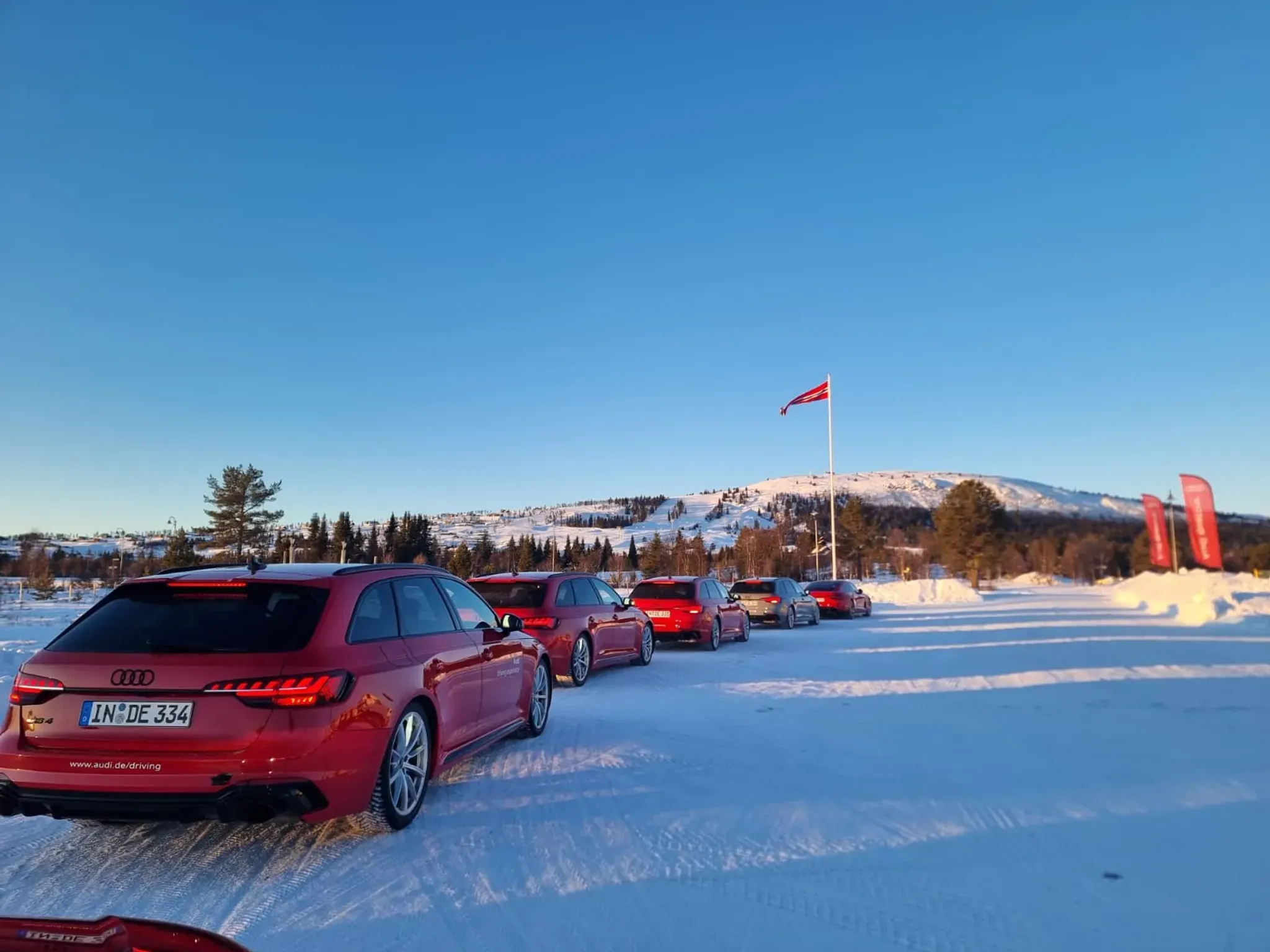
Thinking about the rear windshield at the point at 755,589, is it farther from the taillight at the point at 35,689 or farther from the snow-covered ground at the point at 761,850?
the taillight at the point at 35,689

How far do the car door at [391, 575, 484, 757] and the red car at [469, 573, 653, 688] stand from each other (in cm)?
377

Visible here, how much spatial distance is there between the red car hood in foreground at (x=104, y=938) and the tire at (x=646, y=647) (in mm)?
10490

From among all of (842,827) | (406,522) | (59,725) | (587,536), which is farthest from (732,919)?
(587,536)

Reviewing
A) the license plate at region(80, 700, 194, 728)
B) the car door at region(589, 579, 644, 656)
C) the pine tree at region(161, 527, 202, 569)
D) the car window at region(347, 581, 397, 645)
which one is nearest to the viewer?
the license plate at region(80, 700, 194, 728)

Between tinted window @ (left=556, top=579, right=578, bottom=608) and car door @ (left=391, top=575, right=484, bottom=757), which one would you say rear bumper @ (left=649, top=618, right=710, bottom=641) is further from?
car door @ (left=391, top=575, right=484, bottom=757)

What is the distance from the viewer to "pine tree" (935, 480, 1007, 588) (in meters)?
54.6

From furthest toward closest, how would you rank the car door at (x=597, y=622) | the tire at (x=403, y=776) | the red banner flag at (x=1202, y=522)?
the red banner flag at (x=1202, y=522), the car door at (x=597, y=622), the tire at (x=403, y=776)

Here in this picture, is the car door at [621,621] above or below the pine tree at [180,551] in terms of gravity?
below

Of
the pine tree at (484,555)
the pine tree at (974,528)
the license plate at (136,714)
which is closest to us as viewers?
the license plate at (136,714)

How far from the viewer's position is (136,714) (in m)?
3.78

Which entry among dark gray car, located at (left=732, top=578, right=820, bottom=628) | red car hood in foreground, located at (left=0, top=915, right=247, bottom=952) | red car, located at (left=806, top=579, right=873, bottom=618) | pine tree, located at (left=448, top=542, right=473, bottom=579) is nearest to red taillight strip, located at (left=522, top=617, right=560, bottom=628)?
red car hood in foreground, located at (left=0, top=915, right=247, bottom=952)

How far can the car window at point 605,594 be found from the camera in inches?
446


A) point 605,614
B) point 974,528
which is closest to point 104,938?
point 605,614

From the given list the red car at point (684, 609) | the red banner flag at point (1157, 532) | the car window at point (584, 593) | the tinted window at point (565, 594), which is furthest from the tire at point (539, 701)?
the red banner flag at point (1157, 532)
